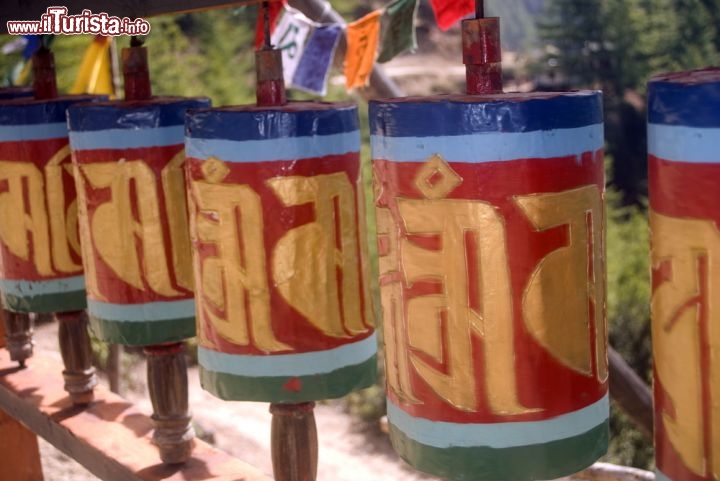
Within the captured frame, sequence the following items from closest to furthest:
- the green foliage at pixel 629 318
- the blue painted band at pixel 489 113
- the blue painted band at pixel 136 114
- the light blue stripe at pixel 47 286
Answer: the blue painted band at pixel 489 113 < the blue painted band at pixel 136 114 < the light blue stripe at pixel 47 286 < the green foliage at pixel 629 318

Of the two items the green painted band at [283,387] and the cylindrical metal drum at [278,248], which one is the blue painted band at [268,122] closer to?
the cylindrical metal drum at [278,248]

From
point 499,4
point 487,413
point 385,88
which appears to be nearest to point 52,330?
point 385,88

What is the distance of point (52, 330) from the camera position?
6.09 metres

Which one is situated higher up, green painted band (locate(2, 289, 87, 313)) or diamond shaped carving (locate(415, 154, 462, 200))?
diamond shaped carving (locate(415, 154, 462, 200))

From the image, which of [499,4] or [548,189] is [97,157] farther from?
[499,4]

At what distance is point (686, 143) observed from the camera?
2.04 ft

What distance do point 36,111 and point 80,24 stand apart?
19 centimetres

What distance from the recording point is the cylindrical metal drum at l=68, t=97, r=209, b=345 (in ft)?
3.66

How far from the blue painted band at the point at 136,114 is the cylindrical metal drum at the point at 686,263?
60 centimetres

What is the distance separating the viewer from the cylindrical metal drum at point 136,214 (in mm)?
1114

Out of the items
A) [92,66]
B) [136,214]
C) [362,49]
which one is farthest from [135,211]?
[92,66]

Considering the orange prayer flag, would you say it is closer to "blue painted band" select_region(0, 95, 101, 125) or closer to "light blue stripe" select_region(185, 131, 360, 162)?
"blue painted band" select_region(0, 95, 101, 125)

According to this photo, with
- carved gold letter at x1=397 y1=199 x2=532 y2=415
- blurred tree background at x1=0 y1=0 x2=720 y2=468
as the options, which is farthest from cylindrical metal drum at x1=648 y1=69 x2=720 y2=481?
blurred tree background at x1=0 y1=0 x2=720 y2=468

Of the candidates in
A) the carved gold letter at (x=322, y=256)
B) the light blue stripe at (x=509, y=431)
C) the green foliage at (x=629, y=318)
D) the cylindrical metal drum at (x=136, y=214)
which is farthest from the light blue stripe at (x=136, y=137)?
the green foliage at (x=629, y=318)
